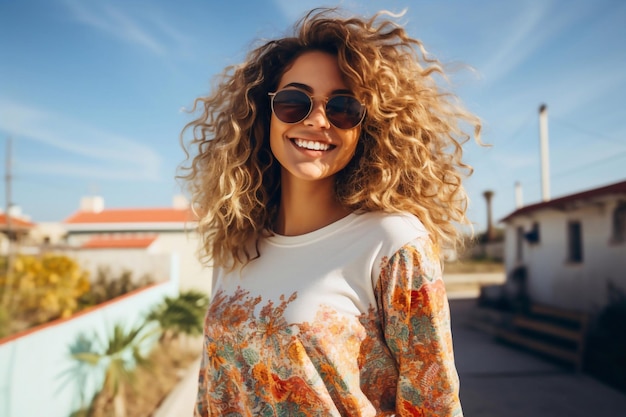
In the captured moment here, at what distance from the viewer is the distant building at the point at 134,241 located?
1105 cm

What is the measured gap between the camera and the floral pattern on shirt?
3.66 feet

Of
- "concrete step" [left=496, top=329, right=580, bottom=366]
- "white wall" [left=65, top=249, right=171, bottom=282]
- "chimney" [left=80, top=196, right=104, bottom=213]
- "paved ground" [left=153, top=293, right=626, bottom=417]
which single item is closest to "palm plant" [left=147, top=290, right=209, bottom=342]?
"paved ground" [left=153, top=293, right=626, bottom=417]

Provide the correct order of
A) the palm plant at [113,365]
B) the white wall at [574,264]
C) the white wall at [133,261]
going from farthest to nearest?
the white wall at [133,261], the white wall at [574,264], the palm plant at [113,365]

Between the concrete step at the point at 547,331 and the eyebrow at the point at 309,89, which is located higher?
the eyebrow at the point at 309,89

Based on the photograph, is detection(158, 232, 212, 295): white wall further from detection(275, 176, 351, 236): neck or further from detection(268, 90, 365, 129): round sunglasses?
detection(268, 90, 365, 129): round sunglasses

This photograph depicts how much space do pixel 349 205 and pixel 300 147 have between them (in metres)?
0.24

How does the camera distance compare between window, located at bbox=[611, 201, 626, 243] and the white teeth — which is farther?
window, located at bbox=[611, 201, 626, 243]

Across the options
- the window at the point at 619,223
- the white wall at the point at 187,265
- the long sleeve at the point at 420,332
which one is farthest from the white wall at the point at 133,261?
the long sleeve at the point at 420,332

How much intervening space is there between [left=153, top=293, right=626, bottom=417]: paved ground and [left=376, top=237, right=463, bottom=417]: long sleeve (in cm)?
425

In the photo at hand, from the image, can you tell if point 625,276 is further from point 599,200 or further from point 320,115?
point 320,115

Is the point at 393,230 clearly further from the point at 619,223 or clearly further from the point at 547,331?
the point at 547,331

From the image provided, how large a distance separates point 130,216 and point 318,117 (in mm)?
20430

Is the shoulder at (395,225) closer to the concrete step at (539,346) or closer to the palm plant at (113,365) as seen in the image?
the palm plant at (113,365)

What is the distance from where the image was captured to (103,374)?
523 cm
